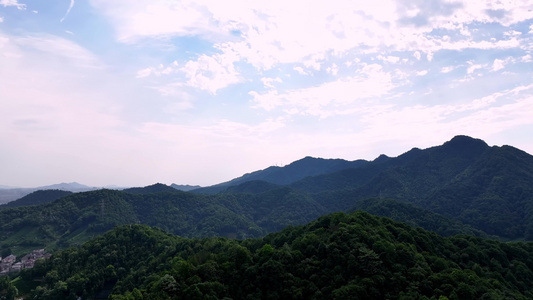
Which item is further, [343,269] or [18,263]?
[18,263]

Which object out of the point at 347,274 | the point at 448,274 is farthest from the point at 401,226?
the point at 347,274

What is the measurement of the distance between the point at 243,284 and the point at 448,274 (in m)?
26.0

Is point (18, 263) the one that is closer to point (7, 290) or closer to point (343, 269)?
point (7, 290)

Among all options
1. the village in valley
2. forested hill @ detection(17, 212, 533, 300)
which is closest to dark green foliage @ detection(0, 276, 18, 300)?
forested hill @ detection(17, 212, 533, 300)

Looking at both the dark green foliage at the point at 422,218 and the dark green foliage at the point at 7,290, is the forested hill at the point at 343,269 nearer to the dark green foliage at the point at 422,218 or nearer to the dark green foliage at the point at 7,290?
the dark green foliage at the point at 7,290

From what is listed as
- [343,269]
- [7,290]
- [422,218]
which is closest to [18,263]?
[7,290]

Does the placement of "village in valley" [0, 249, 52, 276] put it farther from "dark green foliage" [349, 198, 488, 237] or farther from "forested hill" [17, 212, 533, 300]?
"dark green foliage" [349, 198, 488, 237]

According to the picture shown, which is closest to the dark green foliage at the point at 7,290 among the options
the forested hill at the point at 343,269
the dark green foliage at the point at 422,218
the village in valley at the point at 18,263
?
the forested hill at the point at 343,269

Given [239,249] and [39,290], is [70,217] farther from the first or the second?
[239,249]

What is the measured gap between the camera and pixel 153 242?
82.4 m

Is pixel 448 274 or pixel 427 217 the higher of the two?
pixel 448 274

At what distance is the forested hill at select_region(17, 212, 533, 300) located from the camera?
3697 cm

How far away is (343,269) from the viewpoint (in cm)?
4084

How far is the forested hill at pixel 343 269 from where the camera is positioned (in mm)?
36969
